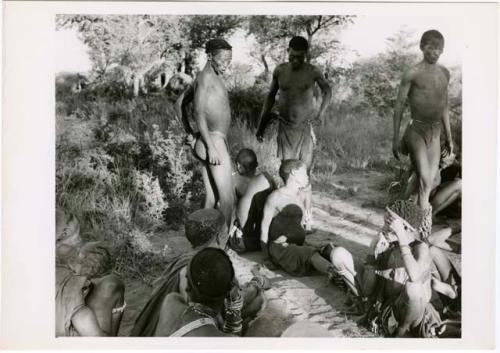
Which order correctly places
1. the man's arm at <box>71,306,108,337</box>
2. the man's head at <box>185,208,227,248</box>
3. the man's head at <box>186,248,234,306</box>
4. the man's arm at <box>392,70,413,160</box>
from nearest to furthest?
the man's head at <box>186,248,234,306</box> → the man's arm at <box>71,306,108,337</box> → the man's head at <box>185,208,227,248</box> → the man's arm at <box>392,70,413,160</box>

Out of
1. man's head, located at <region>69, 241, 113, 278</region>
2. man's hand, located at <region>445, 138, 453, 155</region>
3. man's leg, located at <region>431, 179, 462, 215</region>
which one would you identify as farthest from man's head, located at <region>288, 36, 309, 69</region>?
man's head, located at <region>69, 241, 113, 278</region>

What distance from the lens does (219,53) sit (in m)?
6.24

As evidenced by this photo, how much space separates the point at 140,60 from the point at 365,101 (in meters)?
2.21

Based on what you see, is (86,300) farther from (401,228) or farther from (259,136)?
(401,228)

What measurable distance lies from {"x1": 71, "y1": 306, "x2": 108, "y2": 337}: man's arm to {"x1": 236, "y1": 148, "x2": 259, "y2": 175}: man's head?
1.93 meters

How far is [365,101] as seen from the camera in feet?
20.7

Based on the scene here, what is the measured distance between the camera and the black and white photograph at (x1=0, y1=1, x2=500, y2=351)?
6.11 meters

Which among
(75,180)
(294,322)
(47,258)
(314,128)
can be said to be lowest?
(294,322)

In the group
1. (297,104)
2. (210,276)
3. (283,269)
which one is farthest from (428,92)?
(210,276)

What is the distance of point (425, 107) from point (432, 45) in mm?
592

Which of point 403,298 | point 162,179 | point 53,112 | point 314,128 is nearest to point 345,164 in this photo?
point 314,128

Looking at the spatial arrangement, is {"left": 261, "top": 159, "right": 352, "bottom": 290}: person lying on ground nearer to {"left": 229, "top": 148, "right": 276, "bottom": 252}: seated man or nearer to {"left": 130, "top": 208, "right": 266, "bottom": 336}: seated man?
{"left": 229, "top": 148, "right": 276, "bottom": 252}: seated man

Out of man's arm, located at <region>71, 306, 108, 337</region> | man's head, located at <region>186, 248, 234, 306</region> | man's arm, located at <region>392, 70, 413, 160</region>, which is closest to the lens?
man's head, located at <region>186, 248, 234, 306</region>

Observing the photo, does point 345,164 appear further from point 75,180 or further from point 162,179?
point 75,180
